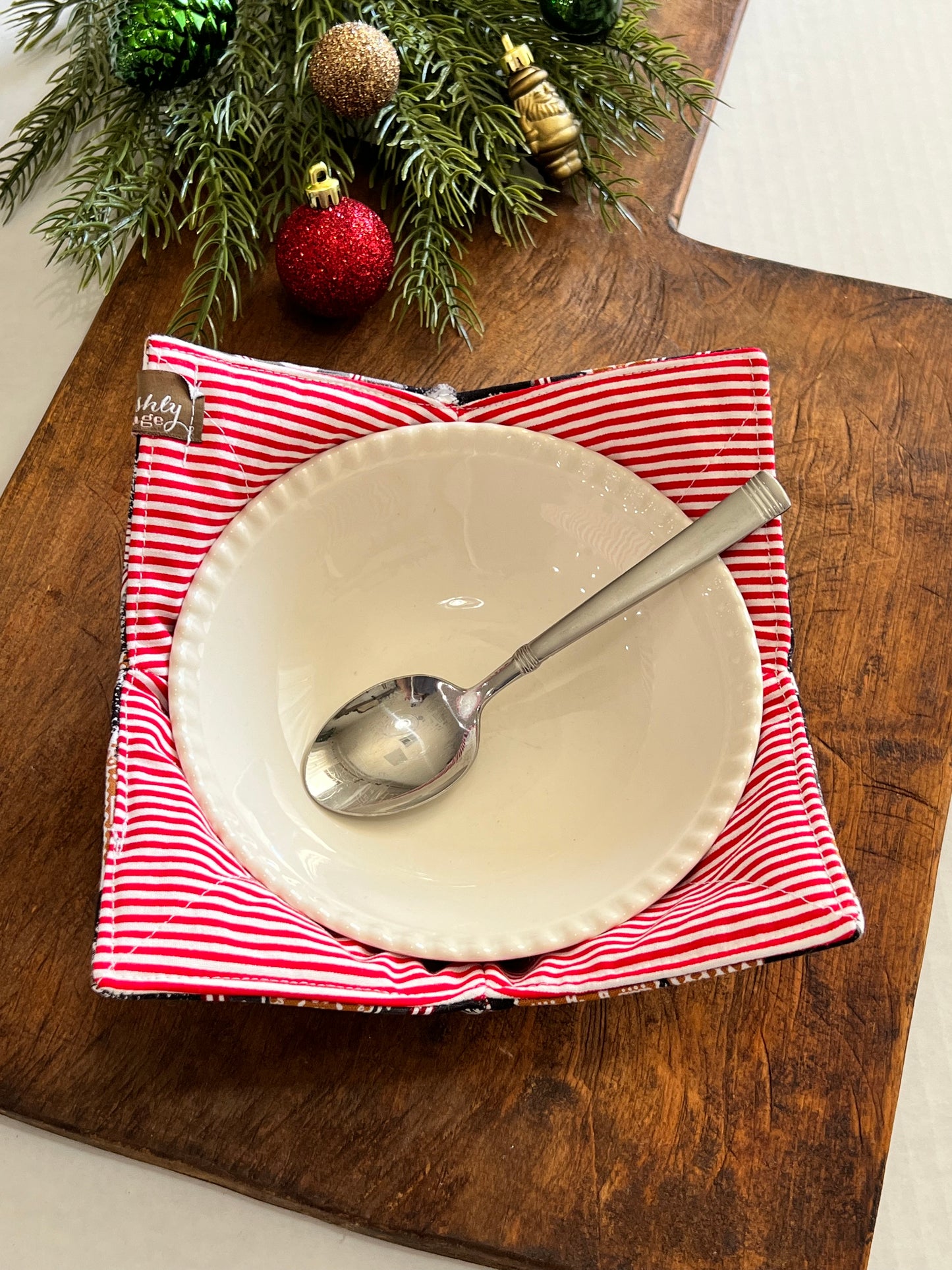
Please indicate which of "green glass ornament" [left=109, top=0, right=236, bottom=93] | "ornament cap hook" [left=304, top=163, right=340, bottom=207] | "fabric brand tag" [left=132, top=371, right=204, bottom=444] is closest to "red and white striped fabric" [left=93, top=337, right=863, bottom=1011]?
"fabric brand tag" [left=132, top=371, right=204, bottom=444]

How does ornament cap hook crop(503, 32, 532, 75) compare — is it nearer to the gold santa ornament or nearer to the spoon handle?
the gold santa ornament

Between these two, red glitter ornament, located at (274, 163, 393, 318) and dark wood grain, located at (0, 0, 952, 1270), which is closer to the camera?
dark wood grain, located at (0, 0, 952, 1270)

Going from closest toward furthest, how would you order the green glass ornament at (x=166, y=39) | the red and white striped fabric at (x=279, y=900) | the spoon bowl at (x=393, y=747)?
the red and white striped fabric at (x=279, y=900)
the spoon bowl at (x=393, y=747)
the green glass ornament at (x=166, y=39)

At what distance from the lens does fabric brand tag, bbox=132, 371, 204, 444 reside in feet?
1.70

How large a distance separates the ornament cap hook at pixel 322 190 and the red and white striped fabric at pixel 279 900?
14 cm

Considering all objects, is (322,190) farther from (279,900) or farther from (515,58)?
(279,900)

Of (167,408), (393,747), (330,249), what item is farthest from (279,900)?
(330,249)

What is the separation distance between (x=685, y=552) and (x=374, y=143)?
1.31 feet

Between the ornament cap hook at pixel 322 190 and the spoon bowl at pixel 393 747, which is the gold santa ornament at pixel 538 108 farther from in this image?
the spoon bowl at pixel 393 747

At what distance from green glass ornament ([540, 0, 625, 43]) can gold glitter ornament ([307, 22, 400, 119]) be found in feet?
0.40

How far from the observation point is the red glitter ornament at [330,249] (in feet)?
2.04

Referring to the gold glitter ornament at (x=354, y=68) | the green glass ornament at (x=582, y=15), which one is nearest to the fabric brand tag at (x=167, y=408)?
the gold glitter ornament at (x=354, y=68)

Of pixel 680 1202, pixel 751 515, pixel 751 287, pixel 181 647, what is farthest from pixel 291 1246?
pixel 751 287

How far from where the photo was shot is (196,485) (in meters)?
0.53
